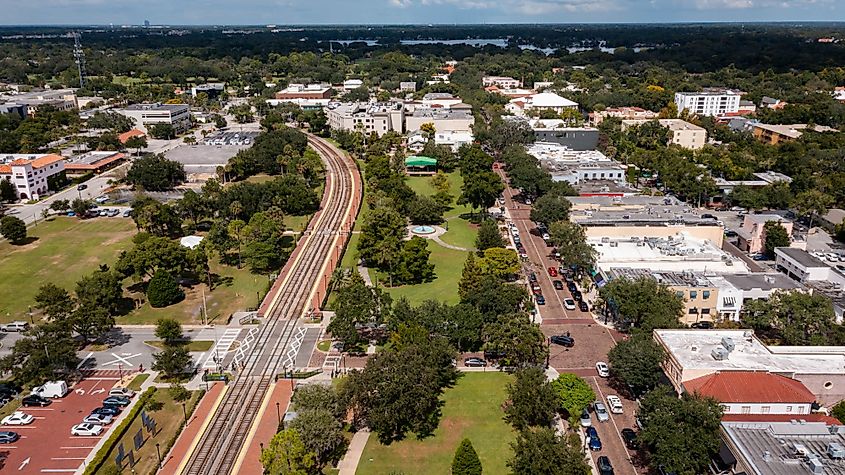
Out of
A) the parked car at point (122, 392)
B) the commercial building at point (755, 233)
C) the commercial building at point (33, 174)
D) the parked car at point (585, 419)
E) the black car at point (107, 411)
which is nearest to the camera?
the parked car at point (585, 419)

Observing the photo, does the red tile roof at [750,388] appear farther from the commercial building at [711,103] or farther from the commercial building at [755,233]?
the commercial building at [711,103]

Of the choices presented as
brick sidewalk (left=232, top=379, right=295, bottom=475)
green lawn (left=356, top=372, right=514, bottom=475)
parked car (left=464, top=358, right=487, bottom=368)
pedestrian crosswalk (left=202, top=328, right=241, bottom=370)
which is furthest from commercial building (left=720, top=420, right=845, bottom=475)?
pedestrian crosswalk (left=202, top=328, right=241, bottom=370)

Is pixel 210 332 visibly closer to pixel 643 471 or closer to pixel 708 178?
pixel 643 471

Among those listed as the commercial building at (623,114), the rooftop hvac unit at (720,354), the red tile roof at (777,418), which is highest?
the commercial building at (623,114)

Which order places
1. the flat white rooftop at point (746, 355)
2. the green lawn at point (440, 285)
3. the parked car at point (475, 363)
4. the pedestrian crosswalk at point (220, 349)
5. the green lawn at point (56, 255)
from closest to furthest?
the flat white rooftop at point (746, 355), the parked car at point (475, 363), the pedestrian crosswalk at point (220, 349), the green lawn at point (440, 285), the green lawn at point (56, 255)

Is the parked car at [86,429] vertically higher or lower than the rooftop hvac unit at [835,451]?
lower

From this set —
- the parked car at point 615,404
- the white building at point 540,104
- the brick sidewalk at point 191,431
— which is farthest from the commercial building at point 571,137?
the brick sidewalk at point 191,431


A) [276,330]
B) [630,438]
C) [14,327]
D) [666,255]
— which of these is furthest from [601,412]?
[14,327]

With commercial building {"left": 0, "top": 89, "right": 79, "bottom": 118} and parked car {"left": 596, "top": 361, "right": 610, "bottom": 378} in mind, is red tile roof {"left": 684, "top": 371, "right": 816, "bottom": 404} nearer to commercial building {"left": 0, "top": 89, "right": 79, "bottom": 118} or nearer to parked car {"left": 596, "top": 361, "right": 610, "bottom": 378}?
parked car {"left": 596, "top": 361, "right": 610, "bottom": 378}
